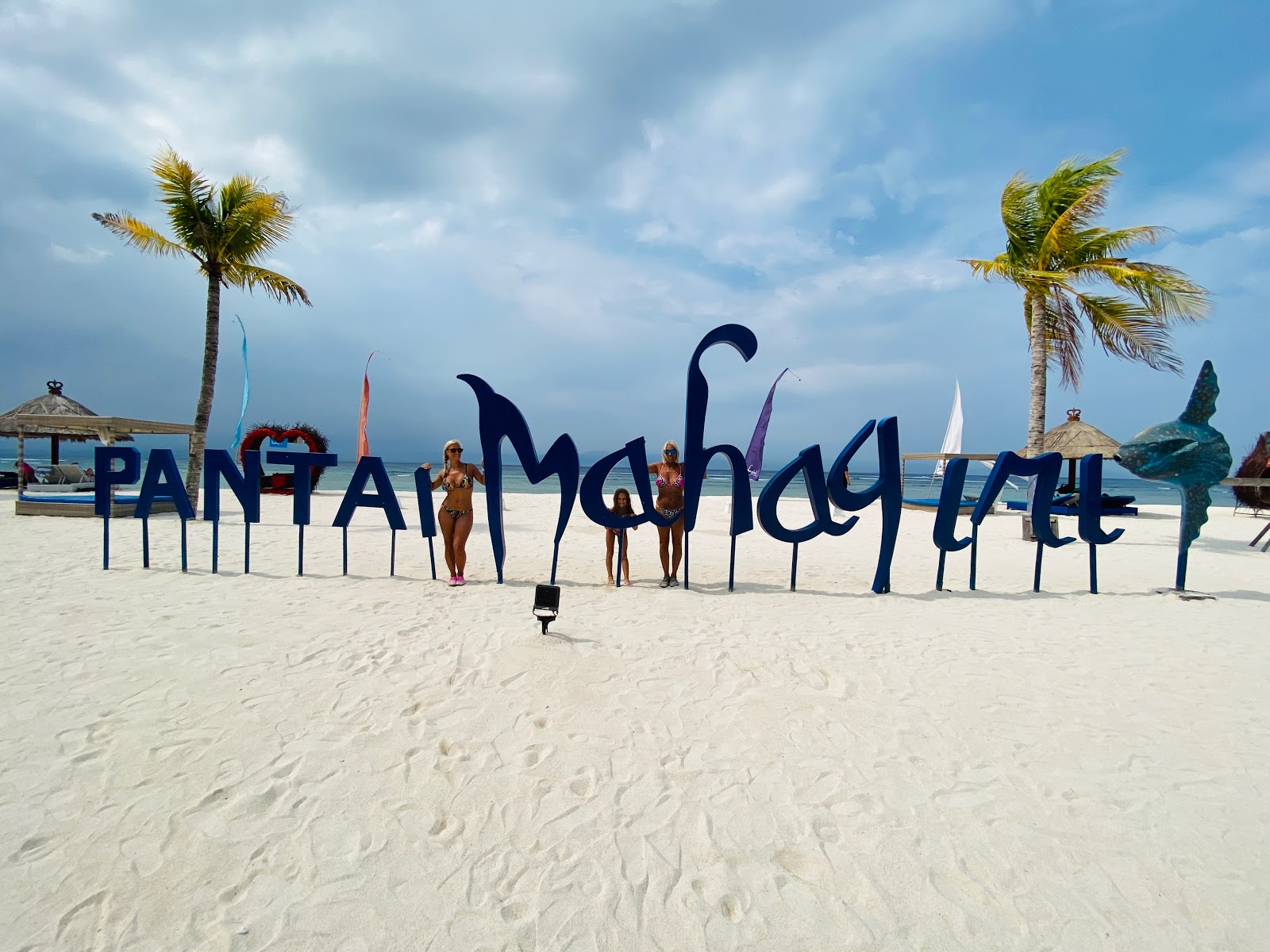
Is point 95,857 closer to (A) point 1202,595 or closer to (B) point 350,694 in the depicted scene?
(B) point 350,694

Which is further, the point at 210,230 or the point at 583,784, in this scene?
the point at 210,230

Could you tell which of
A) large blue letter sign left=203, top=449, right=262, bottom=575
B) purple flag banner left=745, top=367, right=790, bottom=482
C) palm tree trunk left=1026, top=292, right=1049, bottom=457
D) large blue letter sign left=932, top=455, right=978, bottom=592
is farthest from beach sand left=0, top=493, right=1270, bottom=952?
purple flag banner left=745, top=367, right=790, bottom=482

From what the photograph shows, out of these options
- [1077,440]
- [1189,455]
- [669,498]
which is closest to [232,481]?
[669,498]

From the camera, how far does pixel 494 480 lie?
702 centimetres

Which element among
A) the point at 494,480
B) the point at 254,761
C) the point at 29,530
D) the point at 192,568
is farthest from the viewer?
the point at 29,530

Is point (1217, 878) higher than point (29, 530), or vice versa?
point (29, 530)

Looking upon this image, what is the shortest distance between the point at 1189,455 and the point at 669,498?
21.0 ft

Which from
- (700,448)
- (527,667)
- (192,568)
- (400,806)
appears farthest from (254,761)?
(192,568)

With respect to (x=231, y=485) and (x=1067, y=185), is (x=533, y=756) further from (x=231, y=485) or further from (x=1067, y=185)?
(x=1067, y=185)

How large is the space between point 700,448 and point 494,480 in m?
2.57

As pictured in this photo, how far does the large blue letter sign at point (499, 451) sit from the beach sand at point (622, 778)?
1.35 meters

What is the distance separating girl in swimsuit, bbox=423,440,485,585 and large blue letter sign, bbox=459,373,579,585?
0.97ft

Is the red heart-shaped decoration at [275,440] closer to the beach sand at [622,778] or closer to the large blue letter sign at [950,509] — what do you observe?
the beach sand at [622,778]

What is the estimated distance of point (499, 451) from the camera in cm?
740
